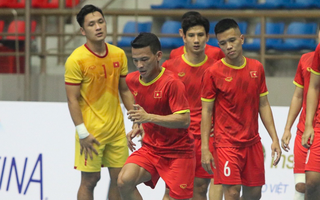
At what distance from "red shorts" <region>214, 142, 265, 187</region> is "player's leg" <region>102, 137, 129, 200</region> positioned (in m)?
0.96

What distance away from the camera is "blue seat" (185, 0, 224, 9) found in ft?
30.7

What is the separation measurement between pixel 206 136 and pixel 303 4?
5.18 m

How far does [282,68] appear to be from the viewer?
8.48m

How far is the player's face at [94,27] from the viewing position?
537cm

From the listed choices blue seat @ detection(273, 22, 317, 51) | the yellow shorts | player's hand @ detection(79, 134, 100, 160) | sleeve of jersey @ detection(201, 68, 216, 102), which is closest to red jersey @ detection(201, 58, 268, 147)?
sleeve of jersey @ detection(201, 68, 216, 102)

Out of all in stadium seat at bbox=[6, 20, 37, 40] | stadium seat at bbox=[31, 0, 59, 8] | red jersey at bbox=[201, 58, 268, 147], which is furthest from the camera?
stadium seat at bbox=[31, 0, 59, 8]

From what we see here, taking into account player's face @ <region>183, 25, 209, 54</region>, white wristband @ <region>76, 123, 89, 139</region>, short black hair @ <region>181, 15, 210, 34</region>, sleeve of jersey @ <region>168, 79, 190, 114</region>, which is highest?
short black hair @ <region>181, 15, 210, 34</region>

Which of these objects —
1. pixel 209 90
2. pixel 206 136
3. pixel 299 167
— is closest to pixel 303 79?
pixel 299 167

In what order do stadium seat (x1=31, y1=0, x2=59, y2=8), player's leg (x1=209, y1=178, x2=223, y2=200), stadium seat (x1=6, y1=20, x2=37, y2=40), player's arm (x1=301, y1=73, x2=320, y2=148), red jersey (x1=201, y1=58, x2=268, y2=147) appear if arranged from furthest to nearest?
stadium seat (x1=31, y1=0, x2=59, y2=8), stadium seat (x1=6, y1=20, x2=37, y2=40), player's leg (x1=209, y1=178, x2=223, y2=200), red jersey (x1=201, y1=58, x2=268, y2=147), player's arm (x1=301, y1=73, x2=320, y2=148)

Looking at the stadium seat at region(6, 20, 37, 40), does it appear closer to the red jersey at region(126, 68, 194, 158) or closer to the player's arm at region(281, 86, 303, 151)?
the red jersey at region(126, 68, 194, 158)

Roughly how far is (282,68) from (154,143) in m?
4.13

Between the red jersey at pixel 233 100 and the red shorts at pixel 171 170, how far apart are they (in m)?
0.39

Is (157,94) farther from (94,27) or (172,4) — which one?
(172,4)

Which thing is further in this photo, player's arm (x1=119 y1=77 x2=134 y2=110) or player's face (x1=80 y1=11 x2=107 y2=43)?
player's arm (x1=119 y1=77 x2=134 y2=110)
